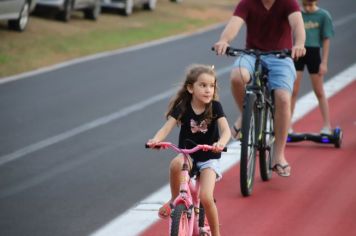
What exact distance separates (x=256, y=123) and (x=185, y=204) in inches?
118

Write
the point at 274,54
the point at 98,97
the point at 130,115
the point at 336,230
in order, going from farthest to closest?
1. the point at 98,97
2. the point at 130,115
3. the point at 274,54
4. the point at 336,230

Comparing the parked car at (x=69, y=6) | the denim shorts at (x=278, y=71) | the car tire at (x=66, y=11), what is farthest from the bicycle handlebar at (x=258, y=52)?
the car tire at (x=66, y=11)

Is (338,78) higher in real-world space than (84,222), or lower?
lower

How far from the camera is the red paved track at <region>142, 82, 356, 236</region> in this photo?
8.92 meters

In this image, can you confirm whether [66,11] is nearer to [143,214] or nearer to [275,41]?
[275,41]

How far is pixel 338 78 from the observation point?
20.1 meters

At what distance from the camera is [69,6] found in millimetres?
28656

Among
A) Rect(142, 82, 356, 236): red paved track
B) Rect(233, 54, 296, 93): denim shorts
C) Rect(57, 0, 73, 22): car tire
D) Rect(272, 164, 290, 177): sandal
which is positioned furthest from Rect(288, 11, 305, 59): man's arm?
Rect(57, 0, 73, 22): car tire

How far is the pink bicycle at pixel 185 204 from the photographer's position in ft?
23.7

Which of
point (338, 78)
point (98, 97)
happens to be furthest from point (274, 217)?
point (338, 78)

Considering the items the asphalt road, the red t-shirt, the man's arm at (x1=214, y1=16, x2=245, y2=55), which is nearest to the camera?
the asphalt road

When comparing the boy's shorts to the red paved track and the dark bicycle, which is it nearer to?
the red paved track

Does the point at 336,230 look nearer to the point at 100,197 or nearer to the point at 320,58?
the point at 100,197

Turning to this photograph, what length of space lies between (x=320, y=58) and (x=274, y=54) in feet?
9.72
